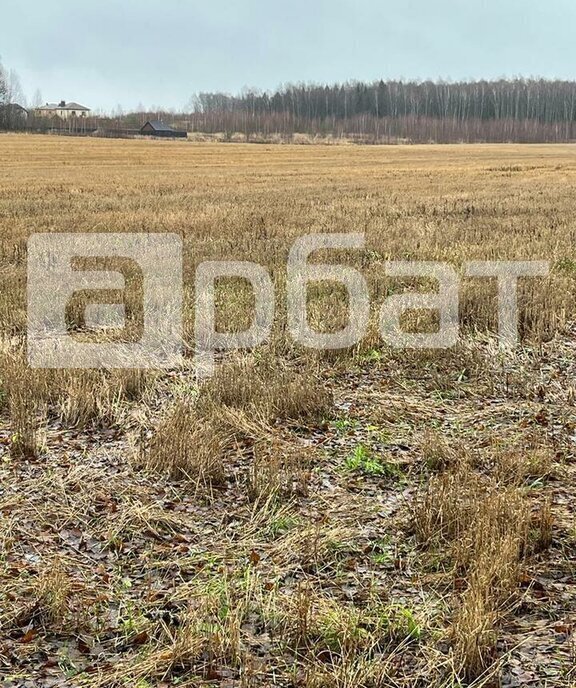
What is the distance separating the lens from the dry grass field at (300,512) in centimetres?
352

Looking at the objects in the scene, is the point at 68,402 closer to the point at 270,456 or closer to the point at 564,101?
the point at 270,456

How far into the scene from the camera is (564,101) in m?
146

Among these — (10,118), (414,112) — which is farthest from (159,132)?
(414,112)

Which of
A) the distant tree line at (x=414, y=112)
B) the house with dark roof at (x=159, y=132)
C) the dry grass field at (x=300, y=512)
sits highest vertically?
the distant tree line at (x=414, y=112)

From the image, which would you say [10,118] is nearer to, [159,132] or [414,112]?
[159,132]

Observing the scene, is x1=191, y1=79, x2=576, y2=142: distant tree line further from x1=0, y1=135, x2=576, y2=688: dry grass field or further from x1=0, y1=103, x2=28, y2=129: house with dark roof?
x1=0, y1=135, x2=576, y2=688: dry grass field

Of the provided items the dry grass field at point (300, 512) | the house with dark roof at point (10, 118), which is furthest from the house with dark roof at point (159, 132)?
the dry grass field at point (300, 512)

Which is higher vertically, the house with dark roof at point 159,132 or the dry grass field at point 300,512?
the house with dark roof at point 159,132

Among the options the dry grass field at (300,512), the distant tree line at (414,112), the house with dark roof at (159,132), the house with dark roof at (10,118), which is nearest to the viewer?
the dry grass field at (300,512)

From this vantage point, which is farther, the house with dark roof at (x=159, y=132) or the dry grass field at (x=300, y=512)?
the house with dark roof at (x=159, y=132)

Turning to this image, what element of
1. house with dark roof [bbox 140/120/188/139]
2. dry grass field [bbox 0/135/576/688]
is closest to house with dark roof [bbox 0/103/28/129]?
house with dark roof [bbox 140/120/188/139]

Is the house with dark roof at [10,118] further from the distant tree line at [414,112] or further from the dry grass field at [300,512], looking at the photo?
the dry grass field at [300,512]

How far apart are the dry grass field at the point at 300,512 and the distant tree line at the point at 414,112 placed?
4516 inches

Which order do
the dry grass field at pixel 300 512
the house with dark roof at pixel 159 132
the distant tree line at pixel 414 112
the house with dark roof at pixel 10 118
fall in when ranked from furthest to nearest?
1. the distant tree line at pixel 414 112
2. the house with dark roof at pixel 159 132
3. the house with dark roof at pixel 10 118
4. the dry grass field at pixel 300 512
